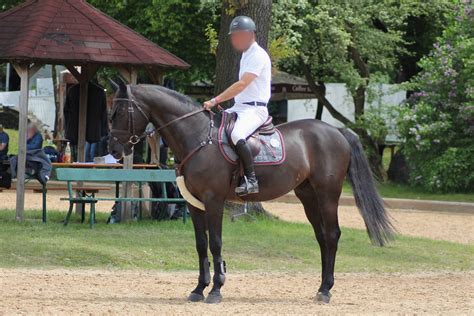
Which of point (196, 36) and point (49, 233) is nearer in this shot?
point (49, 233)

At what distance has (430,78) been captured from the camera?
27797 mm

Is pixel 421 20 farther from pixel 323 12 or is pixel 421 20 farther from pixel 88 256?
pixel 88 256

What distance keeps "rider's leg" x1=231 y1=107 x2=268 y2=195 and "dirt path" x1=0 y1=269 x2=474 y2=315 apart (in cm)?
117

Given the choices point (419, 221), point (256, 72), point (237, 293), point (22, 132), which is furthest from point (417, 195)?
point (256, 72)

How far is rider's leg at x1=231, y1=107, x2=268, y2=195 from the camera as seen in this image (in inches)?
428

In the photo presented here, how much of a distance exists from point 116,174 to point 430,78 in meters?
12.7

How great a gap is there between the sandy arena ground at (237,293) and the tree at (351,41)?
1440cm

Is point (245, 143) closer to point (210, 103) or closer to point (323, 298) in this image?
point (210, 103)

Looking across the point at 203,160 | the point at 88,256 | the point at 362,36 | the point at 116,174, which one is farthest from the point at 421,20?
the point at 203,160

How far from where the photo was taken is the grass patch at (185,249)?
565 inches

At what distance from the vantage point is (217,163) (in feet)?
35.8

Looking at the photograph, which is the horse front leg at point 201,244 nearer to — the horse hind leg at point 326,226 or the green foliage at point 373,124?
the horse hind leg at point 326,226

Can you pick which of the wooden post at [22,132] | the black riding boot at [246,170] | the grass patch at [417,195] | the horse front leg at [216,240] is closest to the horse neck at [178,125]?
the black riding boot at [246,170]

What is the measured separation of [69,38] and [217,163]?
792cm
